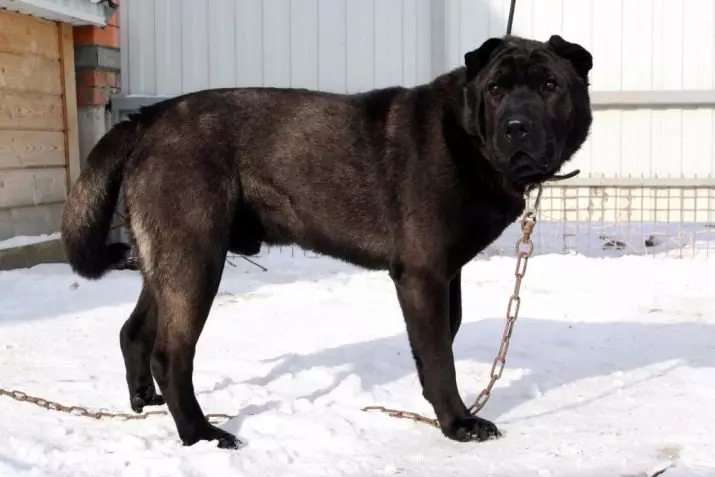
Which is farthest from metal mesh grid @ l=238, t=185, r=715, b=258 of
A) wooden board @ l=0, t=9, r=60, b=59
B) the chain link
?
the chain link

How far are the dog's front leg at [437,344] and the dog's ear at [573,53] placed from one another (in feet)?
→ 2.92

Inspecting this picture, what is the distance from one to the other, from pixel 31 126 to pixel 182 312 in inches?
154

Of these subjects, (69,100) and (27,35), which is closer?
(27,35)

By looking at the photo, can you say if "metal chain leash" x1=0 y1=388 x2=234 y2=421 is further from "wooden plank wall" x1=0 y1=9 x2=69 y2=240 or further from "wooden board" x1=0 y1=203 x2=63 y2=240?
"wooden plank wall" x1=0 y1=9 x2=69 y2=240

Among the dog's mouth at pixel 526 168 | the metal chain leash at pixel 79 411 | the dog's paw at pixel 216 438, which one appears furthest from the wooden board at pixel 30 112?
the dog's mouth at pixel 526 168

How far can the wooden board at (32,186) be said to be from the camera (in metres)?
5.61

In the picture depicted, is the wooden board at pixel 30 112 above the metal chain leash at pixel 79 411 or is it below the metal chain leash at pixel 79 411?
above

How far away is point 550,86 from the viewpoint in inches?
101

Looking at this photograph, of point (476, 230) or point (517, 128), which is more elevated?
point (517, 128)

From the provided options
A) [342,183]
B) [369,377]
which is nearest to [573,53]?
[342,183]

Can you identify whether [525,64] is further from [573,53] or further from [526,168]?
[526,168]

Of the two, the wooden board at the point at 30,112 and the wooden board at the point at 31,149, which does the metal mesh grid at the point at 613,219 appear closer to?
the wooden board at the point at 31,149

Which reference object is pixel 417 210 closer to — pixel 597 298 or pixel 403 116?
pixel 403 116

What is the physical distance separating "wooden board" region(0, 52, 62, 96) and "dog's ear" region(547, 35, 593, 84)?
14.2ft
